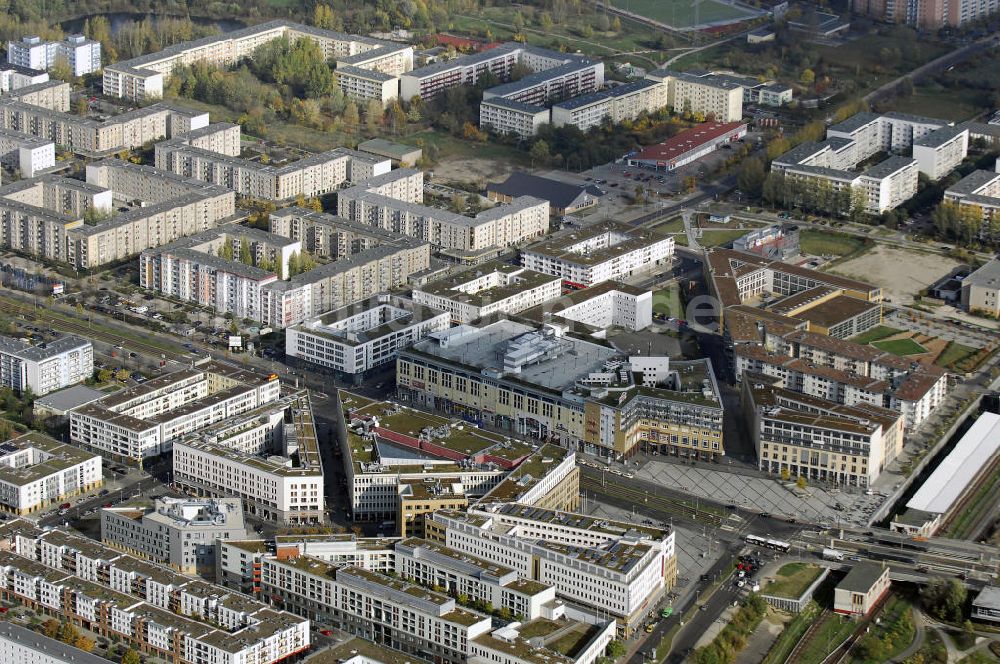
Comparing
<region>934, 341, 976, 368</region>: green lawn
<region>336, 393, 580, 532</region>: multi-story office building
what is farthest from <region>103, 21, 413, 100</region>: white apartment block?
<region>336, 393, 580, 532</region>: multi-story office building

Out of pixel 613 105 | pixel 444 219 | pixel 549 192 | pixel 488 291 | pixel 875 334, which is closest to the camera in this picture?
pixel 488 291

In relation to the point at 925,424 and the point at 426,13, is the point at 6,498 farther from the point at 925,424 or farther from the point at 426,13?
the point at 426,13

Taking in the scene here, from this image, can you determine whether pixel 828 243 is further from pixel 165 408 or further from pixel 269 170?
pixel 165 408

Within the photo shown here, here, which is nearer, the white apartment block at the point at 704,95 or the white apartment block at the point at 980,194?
the white apartment block at the point at 980,194

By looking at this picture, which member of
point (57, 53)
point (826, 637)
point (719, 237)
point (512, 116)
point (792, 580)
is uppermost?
point (57, 53)

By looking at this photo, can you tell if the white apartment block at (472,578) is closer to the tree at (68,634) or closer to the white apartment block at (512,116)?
the tree at (68,634)

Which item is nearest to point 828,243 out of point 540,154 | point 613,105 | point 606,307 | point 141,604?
point 606,307

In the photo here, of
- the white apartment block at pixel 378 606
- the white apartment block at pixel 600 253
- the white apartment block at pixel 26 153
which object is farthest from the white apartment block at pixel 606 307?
the white apartment block at pixel 26 153

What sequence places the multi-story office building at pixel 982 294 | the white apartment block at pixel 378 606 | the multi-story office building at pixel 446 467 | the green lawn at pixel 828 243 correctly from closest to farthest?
the white apartment block at pixel 378 606 → the multi-story office building at pixel 446 467 → the multi-story office building at pixel 982 294 → the green lawn at pixel 828 243
